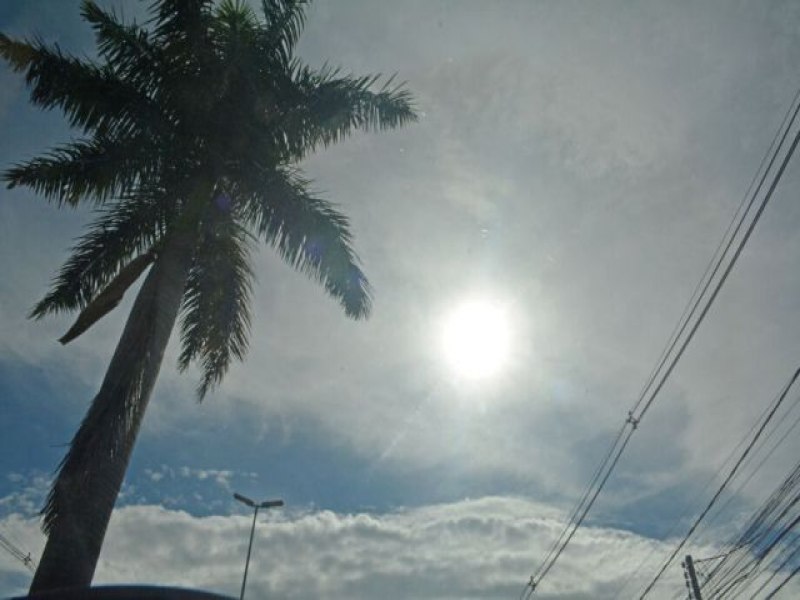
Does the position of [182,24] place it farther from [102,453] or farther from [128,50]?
[102,453]

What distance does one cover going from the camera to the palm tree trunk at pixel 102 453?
568cm

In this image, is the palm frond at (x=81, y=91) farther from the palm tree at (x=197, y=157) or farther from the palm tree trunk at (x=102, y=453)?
the palm tree trunk at (x=102, y=453)

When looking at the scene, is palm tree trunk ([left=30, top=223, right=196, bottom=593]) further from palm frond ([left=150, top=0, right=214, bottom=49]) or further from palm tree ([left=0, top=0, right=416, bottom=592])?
palm frond ([left=150, top=0, right=214, bottom=49])

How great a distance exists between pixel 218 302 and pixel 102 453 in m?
4.07

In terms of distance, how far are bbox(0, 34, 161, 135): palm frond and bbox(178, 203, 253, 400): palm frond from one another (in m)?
2.24

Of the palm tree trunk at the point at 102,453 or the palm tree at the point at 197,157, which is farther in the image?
the palm tree at the point at 197,157

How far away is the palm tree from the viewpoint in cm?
870

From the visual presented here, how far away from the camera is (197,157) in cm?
908

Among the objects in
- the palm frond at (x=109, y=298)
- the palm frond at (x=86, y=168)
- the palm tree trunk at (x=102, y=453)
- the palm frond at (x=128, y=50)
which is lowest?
the palm tree trunk at (x=102, y=453)

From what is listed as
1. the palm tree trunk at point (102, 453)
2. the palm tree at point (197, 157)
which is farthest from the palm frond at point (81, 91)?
Answer: the palm tree trunk at point (102, 453)

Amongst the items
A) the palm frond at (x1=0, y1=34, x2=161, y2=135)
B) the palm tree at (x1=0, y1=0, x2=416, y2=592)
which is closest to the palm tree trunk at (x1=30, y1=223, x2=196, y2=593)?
the palm tree at (x1=0, y1=0, x2=416, y2=592)

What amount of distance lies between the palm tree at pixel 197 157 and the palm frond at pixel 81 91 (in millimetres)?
17

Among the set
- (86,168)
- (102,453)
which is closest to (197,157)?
(86,168)

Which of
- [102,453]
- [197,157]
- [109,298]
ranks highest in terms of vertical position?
[197,157]
